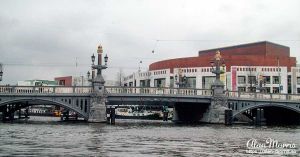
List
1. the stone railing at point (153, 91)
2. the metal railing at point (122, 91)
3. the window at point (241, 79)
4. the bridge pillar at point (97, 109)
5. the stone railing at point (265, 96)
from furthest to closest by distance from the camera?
the window at point (241, 79) < the stone railing at point (265, 96) < the stone railing at point (153, 91) < the bridge pillar at point (97, 109) < the metal railing at point (122, 91)

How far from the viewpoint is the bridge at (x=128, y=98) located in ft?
211

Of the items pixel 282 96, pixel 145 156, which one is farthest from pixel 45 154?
pixel 282 96

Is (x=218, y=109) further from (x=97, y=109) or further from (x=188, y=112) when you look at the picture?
(x=97, y=109)

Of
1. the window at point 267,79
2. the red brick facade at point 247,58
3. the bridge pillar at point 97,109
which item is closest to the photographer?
the bridge pillar at point 97,109

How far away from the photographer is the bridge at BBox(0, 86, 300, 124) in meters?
64.3

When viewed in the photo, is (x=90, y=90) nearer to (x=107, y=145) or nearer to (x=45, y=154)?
(x=107, y=145)

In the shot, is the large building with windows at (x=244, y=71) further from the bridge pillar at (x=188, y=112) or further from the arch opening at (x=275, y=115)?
the bridge pillar at (x=188, y=112)

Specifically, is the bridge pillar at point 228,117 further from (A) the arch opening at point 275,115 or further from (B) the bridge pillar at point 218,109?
(A) the arch opening at point 275,115

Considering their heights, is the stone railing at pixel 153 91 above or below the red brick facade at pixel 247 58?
below

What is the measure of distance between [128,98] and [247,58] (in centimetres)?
8270

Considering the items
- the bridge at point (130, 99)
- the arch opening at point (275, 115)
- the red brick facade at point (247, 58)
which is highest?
the red brick facade at point (247, 58)

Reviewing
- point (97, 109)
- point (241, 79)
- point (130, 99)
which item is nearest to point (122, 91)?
point (130, 99)

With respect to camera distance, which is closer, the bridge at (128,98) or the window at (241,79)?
the bridge at (128,98)

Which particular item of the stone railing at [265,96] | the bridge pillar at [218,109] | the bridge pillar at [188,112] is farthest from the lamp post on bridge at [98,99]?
the stone railing at [265,96]
